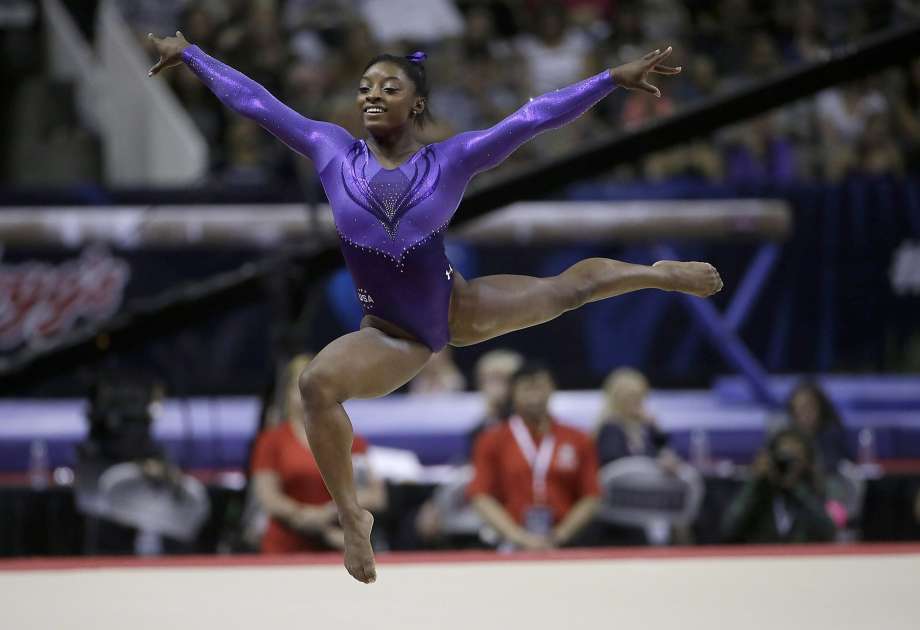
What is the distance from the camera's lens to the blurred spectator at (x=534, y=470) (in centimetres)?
488

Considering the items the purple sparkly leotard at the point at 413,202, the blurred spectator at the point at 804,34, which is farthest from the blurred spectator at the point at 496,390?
the blurred spectator at the point at 804,34

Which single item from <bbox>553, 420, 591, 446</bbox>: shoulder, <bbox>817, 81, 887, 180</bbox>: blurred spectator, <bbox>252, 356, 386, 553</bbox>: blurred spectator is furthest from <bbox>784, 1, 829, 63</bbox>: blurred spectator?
<bbox>252, 356, 386, 553</bbox>: blurred spectator

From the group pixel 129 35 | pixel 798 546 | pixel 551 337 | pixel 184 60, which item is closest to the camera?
pixel 184 60

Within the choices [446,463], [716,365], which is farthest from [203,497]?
[716,365]

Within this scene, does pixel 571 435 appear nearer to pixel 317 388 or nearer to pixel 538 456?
pixel 538 456

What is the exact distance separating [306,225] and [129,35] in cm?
218

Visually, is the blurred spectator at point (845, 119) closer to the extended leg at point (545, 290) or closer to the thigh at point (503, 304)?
the extended leg at point (545, 290)

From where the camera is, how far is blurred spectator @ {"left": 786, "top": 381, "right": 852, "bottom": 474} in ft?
17.8

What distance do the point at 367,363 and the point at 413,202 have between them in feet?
1.42

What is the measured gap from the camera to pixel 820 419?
18.1 ft

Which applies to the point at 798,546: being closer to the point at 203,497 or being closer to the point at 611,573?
the point at 611,573

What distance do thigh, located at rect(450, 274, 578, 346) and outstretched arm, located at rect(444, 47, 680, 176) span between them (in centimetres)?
33

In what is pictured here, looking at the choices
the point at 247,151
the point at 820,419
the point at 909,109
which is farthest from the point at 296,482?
the point at 909,109

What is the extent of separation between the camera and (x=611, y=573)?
4.32 metres
